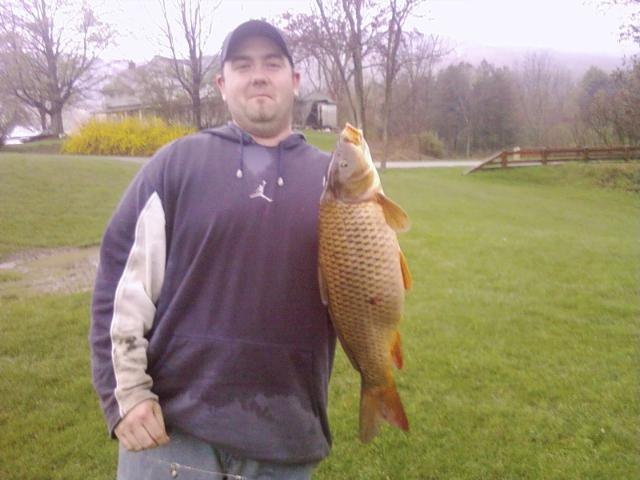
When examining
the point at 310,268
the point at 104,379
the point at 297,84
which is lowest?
the point at 104,379

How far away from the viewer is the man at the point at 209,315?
1867mm

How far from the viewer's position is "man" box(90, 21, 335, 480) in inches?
73.5

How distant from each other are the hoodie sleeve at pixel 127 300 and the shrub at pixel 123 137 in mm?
24032

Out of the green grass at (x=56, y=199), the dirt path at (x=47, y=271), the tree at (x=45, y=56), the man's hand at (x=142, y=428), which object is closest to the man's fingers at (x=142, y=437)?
the man's hand at (x=142, y=428)

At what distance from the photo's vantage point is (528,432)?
398 cm

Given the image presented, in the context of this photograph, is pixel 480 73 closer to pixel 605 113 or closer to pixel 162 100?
pixel 605 113

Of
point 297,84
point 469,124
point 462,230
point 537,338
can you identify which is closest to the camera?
point 297,84

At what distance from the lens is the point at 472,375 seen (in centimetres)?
480

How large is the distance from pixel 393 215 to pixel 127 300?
0.88 meters

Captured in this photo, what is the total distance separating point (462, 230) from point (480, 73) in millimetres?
46928

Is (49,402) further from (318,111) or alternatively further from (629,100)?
(318,111)

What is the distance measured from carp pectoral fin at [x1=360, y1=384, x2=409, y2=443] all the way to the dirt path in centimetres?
596

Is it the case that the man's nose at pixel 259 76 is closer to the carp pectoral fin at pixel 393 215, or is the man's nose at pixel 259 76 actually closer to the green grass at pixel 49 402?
the carp pectoral fin at pixel 393 215

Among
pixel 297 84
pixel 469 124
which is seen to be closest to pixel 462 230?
pixel 297 84
